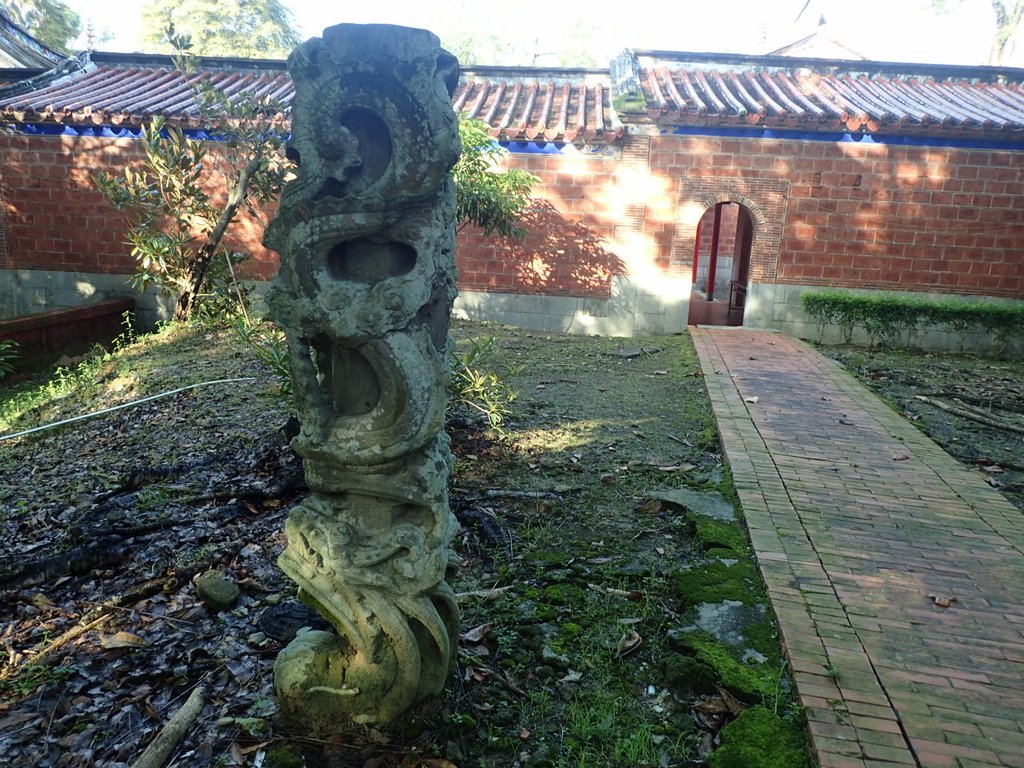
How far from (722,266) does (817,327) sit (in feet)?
34.2

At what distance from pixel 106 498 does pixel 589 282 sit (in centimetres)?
897

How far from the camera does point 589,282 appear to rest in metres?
12.4

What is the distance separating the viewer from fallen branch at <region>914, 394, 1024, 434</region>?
22.8ft

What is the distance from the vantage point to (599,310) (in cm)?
1248

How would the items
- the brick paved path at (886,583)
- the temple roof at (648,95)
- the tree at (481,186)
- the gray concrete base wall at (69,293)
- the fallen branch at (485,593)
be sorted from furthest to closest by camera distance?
the gray concrete base wall at (69,293)
the temple roof at (648,95)
the tree at (481,186)
the fallen branch at (485,593)
the brick paved path at (886,583)

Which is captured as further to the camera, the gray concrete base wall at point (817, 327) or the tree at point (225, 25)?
the tree at point (225, 25)

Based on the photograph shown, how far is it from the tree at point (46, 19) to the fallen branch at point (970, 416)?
93.7 ft

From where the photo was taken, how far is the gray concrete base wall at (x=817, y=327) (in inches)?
460

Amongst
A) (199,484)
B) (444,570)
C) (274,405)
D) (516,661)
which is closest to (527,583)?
(516,661)

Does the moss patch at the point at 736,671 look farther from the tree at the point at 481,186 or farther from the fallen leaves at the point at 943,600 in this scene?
the tree at the point at 481,186

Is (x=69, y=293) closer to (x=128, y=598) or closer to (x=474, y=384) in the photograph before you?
(x=474, y=384)

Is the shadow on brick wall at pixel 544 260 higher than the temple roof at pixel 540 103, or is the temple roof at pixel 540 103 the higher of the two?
the temple roof at pixel 540 103

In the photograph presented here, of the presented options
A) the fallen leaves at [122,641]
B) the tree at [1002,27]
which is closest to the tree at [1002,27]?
the tree at [1002,27]

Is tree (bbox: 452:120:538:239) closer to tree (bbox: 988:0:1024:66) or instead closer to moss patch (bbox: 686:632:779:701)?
moss patch (bbox: 686:632:779:701)
